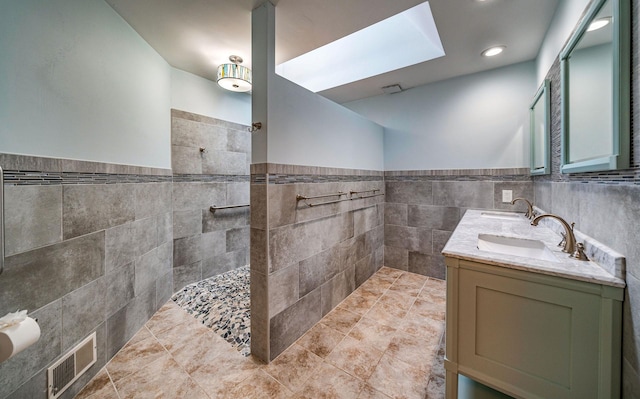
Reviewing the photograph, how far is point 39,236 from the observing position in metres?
1.19

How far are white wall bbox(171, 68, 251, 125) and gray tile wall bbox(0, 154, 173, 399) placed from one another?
3.30 feet

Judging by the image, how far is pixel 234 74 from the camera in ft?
7.73

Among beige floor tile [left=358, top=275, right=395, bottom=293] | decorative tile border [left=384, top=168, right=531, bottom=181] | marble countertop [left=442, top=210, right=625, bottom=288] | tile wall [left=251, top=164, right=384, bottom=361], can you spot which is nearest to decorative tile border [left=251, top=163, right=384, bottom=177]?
tile wall [left=251, top=164, right=384, bottom=361]

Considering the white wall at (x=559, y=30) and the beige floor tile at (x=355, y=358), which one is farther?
the beige floor tile at (x=355, y=358)

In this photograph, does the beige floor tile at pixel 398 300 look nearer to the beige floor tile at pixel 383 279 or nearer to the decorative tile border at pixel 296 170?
the beige floor tile at pixel 383 279

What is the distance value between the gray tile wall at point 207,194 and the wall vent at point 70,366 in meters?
1.08

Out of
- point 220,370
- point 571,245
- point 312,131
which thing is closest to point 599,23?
point 571,245

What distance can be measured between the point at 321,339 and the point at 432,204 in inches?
81.1

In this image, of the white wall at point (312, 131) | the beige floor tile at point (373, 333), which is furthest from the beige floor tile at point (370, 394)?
the white wall at point (312, 131)

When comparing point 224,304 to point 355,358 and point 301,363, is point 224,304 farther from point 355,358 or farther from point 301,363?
point 355,358

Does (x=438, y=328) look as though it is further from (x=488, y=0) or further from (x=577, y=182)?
(x=488, y=0)

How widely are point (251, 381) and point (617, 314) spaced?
5.75ft

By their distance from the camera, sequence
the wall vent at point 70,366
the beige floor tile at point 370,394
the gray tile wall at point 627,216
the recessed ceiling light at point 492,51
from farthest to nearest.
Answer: the recessed ceiling light at point 492,51
the beige floor tile at point 370,394
the wall vent at point 70,366
the gray tile wall at point 627,216

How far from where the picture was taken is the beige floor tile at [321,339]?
5.65 ft
